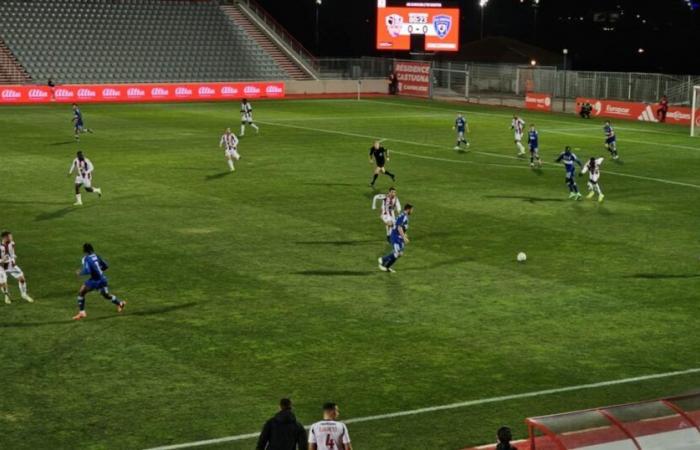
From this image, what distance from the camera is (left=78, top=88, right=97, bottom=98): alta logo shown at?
76625 mm

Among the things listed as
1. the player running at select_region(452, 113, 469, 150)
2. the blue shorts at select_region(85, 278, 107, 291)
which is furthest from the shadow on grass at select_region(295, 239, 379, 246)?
the player running at select_region(452, 113, 469, 150)

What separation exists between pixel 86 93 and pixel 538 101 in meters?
34.3

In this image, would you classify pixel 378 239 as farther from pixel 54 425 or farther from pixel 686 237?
pixel 54 425

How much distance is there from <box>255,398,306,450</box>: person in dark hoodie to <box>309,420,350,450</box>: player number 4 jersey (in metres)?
0.19

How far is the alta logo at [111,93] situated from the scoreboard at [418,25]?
74.7 feet

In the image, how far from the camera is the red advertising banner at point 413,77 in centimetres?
8638

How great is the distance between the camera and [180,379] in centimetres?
1769

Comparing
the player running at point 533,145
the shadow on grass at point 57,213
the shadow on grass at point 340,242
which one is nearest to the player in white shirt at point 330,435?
the shadow on grass at point 340,242

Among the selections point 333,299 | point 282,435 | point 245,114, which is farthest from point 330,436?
point 245,114

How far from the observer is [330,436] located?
12305mm

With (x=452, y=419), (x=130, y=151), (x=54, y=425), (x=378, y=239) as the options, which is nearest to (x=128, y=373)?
(x=54, y=425)

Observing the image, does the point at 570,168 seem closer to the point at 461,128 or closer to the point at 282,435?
the point at 461,128

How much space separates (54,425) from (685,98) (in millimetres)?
63728

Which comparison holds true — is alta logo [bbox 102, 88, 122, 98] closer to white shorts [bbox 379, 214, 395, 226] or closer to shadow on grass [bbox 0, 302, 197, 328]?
white shorts [bbox 379, 214, 395, 226]
